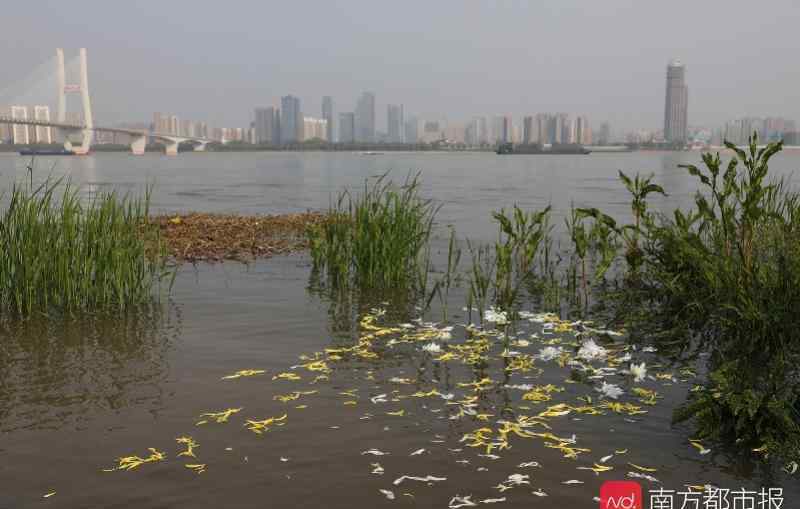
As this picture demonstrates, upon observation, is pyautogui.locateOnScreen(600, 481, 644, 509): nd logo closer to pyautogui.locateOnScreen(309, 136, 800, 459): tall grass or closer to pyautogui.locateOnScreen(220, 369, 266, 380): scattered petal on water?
pyautogui.locateOnScreen(309, 136, 800, 459): tall grass

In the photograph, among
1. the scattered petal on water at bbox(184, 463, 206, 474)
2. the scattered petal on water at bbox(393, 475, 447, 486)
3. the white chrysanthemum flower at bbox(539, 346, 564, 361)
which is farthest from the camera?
the white chrysanthemum flower at bbox(539, 346, 564, 361)

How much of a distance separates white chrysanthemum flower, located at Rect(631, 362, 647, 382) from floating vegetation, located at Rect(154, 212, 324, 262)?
882cm

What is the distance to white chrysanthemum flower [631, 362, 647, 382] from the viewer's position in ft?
23.3

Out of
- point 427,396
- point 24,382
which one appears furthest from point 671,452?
point 24,382

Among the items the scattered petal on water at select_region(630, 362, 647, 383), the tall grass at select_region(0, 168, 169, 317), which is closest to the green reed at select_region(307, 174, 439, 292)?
the tall grass at select_region(0, 168, 169, 317)

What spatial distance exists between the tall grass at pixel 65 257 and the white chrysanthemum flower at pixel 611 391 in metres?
6.14

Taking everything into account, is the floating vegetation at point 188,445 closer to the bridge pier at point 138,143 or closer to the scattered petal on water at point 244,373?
the scattered petal on water at point 244,373

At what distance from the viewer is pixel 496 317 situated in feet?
30.9

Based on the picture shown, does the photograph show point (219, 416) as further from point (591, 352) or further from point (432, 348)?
point (591, 352)

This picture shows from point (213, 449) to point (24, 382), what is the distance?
288 centimetres

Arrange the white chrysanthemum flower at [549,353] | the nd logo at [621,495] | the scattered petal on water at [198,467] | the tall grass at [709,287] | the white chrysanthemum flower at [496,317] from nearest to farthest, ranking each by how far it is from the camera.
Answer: the nd logo at [621,495], the scattered petal on water at [198,467], the tall grass at [709,287], the white chrysanthemum flower at [549,353], the white chrysanthemum flower at [496,317]

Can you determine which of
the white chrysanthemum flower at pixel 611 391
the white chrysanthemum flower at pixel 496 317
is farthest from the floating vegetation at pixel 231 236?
the white chrysanthemum flower at pixel 611 391

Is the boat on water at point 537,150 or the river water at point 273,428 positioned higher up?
the boat on water at point 537,150

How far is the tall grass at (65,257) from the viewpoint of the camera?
8984 millimetres
